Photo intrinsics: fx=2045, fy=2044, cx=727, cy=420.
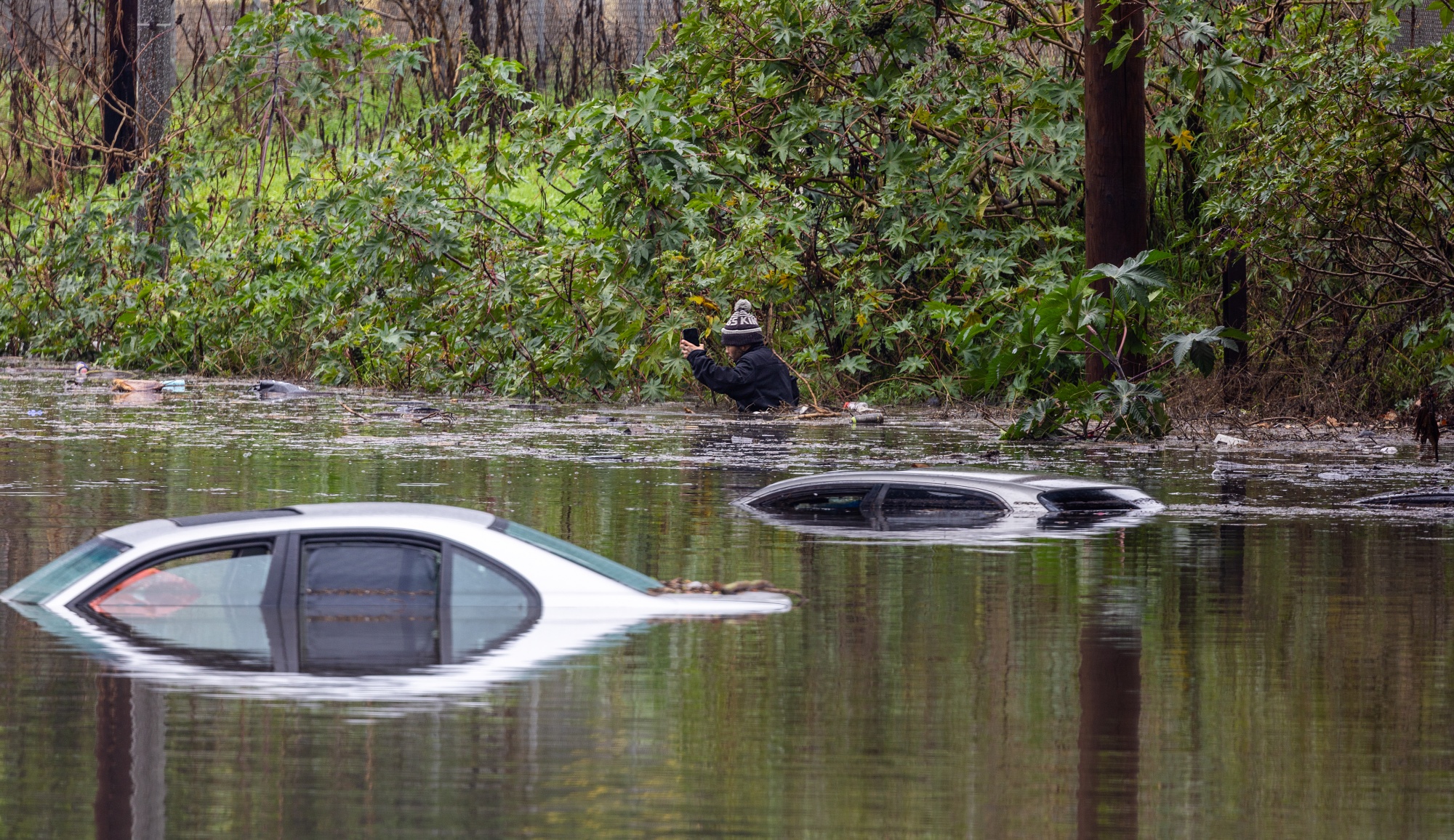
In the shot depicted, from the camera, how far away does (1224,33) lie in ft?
78.8

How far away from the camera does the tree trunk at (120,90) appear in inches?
1458

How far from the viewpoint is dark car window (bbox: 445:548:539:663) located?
29.4 ft

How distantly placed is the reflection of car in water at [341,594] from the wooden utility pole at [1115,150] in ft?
47.8

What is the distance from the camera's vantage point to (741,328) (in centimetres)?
2314

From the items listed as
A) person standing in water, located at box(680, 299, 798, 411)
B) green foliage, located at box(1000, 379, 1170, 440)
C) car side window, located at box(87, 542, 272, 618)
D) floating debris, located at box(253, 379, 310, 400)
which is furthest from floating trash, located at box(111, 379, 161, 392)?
car side window, located at box(87, 542, 272, 618)

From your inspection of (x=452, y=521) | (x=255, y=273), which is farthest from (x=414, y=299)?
(x=452, y=521)

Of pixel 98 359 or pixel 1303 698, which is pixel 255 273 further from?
pixel 1303 698

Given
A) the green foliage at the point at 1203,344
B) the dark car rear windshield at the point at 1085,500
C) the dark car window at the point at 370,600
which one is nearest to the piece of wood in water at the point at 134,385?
the green foliage at the point at 1203,344

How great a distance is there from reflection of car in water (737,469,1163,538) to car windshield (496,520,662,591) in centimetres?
465

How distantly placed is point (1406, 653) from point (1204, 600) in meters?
1.75

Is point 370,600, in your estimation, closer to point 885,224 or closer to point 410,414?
point 410,414

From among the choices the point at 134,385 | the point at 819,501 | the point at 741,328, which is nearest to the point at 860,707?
the point at 819,501

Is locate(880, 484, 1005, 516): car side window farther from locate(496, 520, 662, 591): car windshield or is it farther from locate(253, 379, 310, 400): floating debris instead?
locate(253, 379, 310, 400): floating debris

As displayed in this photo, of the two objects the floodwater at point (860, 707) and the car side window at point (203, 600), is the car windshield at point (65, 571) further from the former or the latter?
Answer: the floodwater at point (860, 707)
